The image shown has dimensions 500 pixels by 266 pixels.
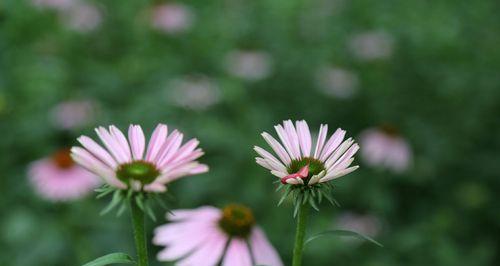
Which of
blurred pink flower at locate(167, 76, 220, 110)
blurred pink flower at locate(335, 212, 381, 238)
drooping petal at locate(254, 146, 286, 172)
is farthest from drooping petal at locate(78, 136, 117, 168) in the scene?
blurred pink flower at locate(167, 76, 220, 110)

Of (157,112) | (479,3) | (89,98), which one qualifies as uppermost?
(479,3)

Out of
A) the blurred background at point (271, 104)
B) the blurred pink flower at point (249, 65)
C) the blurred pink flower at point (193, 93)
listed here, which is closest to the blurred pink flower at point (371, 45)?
the blurred background at point (271, 104)

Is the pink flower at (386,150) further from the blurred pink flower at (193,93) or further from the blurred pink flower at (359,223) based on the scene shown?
the blurred pink flower at (193,93)

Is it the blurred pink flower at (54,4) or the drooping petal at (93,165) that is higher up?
the blurred pink flower at (54,4)

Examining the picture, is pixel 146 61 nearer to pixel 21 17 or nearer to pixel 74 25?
pixel 74 25

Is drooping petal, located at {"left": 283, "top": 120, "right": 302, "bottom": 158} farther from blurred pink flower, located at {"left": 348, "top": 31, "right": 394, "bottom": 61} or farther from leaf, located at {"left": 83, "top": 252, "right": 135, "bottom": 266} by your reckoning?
blurred pink flower, located at {"left": 348, "top": 31, "right": 394, "bottom": 61}

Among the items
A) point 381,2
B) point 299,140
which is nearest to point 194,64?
point 381,2

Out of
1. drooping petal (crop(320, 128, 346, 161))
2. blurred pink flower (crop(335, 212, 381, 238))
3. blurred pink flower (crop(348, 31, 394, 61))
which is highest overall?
blurred pink flower (crop(348, 31, 394, 61))
